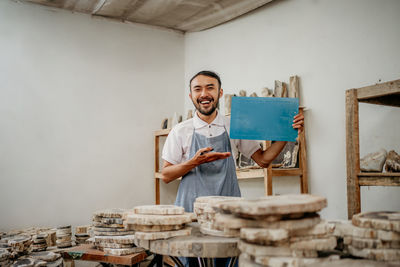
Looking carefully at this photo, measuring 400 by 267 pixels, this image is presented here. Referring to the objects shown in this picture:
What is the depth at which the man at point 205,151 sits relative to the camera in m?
2.46

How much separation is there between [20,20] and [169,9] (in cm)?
175

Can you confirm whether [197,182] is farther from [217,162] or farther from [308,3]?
[308,3]

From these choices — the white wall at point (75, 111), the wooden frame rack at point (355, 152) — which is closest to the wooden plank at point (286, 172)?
the wooden frame rack at point (355, 152)

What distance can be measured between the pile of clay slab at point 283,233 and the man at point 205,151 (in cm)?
105

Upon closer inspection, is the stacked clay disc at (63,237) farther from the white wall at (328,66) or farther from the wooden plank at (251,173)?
the white wall at (328,66)

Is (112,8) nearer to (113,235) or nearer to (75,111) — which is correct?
(75,111)

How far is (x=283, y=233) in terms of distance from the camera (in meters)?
1.16

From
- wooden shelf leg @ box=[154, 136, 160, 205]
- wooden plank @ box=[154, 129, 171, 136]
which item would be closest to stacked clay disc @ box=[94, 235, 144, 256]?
wooden plank @ box=[154, 129, 171, 136]

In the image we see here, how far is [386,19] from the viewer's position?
9.54ft

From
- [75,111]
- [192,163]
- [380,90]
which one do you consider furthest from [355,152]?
[75,111]

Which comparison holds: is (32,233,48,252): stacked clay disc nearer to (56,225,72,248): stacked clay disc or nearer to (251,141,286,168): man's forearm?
(56,225,72,248): stacked clay disc

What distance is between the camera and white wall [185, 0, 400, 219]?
2898 millimetres

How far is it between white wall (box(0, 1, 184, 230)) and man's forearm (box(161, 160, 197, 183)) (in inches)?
88.0

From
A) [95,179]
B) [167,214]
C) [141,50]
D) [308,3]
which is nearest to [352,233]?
[167,214]
